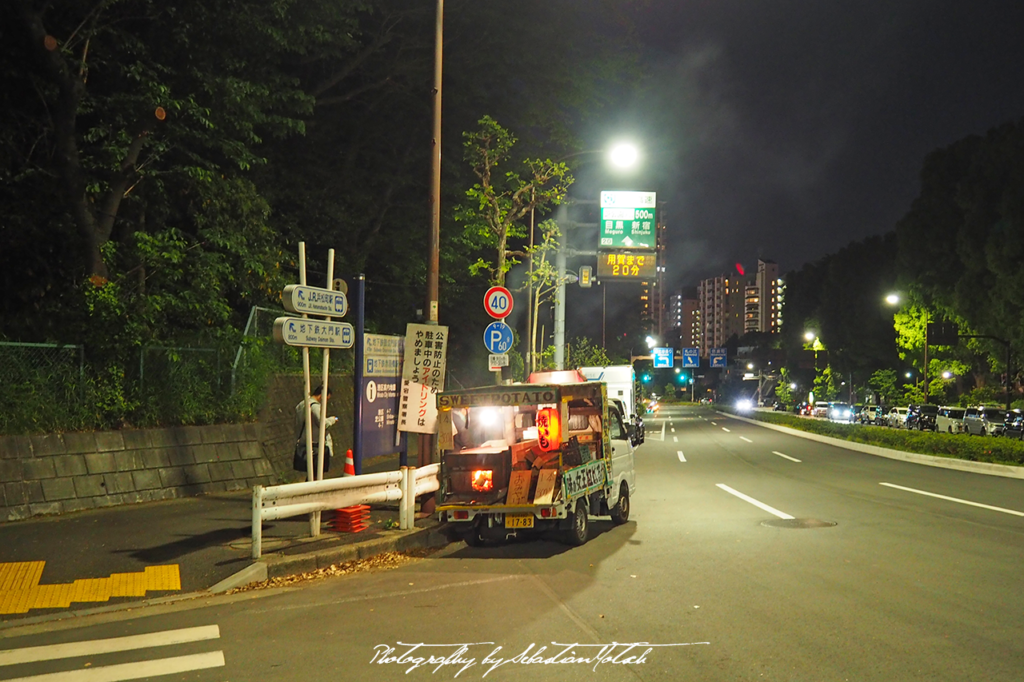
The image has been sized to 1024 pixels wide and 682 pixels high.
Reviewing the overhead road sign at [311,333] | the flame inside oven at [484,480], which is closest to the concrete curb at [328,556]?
the flame inside oven at [484,480]

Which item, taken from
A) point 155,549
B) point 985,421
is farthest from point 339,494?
point 985,421

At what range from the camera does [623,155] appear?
77.6 feet

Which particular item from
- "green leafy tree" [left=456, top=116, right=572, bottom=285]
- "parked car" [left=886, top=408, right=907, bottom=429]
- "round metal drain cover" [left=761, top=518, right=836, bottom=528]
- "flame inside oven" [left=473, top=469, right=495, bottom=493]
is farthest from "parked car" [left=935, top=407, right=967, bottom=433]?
"flame inside oven" [left=473, top=469, right=495, bottom=493]

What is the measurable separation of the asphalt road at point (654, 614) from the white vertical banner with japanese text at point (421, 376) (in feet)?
8.06

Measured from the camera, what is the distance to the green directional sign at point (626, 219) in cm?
2839

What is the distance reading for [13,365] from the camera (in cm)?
1333

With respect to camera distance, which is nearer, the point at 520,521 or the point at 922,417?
the point at 520,521

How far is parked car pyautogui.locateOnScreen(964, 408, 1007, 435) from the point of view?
40809 millimetres

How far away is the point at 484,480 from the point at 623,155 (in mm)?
14611

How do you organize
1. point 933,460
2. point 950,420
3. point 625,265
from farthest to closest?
point 950,420 < point 625,265 < point 933,460

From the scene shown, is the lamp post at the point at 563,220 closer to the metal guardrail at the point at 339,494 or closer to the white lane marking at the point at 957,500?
the white lane marking at the point at 957,500

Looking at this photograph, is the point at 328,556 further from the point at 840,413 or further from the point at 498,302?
the point at 840,413

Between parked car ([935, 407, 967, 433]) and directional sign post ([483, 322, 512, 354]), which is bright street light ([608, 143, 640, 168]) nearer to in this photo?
directional sign post ([483, 322, 512, 354])

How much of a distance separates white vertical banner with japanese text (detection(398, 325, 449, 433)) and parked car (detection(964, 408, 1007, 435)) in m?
35.8
